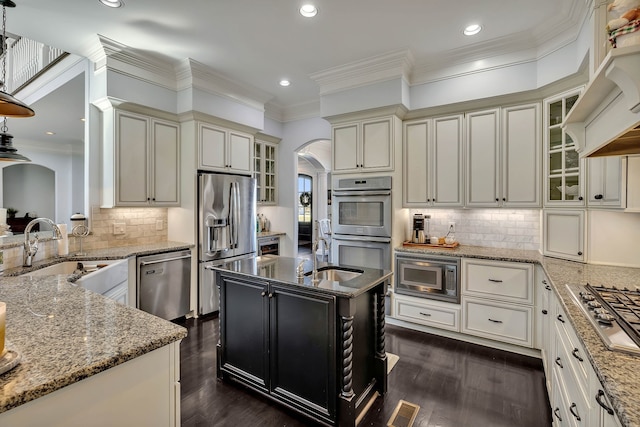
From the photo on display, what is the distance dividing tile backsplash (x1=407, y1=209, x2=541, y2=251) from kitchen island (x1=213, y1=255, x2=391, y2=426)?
197cm

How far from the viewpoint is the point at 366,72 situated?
361cm

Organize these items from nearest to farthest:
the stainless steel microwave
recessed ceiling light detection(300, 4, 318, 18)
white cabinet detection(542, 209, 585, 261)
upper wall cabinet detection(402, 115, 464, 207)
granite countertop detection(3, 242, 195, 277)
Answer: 1. granite countertop detection(3, 242, 195, 277)
2. recessed ceiling light detection(300, 4, 318, 18)
3. white cabinet detection(542, 209, 585, 261)
4. the stainless steel microwave
5. upper wall cabinet detection(402, 115, 464, 207)

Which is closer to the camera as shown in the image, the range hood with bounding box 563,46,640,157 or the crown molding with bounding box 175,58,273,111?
the range hood with bounding box 563,46,640,157

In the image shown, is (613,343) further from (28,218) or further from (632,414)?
(28,218)

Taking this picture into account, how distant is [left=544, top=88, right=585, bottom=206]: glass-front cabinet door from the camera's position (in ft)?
9.04

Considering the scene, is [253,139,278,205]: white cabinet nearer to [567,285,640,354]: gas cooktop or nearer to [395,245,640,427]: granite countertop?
[395,245,640,427]: granite countertop

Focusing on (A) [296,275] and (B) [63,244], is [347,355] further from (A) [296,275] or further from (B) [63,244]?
(B) [63,244]

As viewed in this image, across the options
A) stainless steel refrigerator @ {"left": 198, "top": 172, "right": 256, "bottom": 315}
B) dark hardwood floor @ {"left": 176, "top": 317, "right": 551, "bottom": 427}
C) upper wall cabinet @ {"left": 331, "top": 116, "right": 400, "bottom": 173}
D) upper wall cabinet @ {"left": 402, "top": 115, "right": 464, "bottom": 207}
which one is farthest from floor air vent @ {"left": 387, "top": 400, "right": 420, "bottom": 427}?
Result: stainless steel refrigerator @ {"left": 198, "top": 172, "right": 256, "bottom": 315}

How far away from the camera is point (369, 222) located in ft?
12.5

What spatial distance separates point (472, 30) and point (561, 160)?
1485mm

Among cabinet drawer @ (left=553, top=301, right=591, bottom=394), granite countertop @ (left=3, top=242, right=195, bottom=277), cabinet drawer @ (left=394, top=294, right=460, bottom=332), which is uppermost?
granite countertop @ (left=3, top=242, right=195, bottom=277)

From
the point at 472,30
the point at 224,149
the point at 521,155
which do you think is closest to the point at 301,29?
the point at 472,30

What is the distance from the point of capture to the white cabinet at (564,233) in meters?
2.70

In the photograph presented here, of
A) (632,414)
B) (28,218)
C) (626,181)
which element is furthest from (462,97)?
(28,218)
